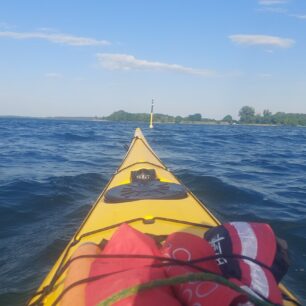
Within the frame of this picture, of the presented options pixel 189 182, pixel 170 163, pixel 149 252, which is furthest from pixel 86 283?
pixel 170 163

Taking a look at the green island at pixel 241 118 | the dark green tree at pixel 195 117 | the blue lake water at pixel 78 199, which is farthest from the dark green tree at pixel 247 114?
the blue lake water at pixel 78 199

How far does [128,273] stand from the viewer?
1.70m

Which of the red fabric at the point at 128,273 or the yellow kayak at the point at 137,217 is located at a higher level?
the red fabric at the point at 128,273

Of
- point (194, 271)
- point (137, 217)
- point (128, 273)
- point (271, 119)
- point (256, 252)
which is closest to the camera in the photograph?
point (128, 273)

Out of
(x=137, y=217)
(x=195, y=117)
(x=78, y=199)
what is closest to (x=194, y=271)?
(x=137, y=217)

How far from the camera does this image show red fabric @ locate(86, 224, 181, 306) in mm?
1535

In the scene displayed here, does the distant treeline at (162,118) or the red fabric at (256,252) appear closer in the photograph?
the red fabric at (256,252)

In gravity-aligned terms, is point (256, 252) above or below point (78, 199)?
above

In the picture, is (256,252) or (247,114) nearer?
(256,252)

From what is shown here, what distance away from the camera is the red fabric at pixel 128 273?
1.54 m

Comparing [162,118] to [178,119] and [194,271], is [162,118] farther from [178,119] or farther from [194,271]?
[194,271]

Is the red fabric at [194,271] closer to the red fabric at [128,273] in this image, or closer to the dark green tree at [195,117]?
the red fabric at [128,273]

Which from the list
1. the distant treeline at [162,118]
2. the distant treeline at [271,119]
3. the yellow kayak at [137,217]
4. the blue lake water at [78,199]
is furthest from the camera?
the distant treeline at [162,118]

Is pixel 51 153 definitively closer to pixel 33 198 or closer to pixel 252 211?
pixel 33 198
